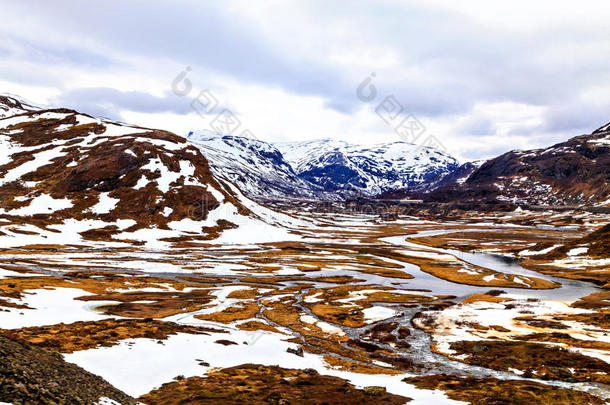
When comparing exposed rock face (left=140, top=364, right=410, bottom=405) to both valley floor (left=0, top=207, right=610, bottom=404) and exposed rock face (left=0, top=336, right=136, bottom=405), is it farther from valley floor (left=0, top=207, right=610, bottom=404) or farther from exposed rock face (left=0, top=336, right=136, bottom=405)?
exposed rock face (left=0, top=336, right=136, bottom=405)

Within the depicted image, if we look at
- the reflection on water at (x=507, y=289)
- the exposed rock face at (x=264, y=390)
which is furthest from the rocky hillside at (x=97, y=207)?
the exposed rock face at (x=264, y=390)

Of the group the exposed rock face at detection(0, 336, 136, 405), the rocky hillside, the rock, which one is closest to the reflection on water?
the rock

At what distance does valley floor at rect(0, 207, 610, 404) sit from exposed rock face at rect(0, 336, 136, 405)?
1.08ft

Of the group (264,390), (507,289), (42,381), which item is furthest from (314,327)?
(507,289)

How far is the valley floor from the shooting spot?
30.7 m

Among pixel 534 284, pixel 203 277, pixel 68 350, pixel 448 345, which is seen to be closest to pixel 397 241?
pixel 534 284

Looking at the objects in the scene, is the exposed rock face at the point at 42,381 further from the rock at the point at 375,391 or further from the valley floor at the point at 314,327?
the rock at the point at 375,391

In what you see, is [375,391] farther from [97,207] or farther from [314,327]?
[97,207]

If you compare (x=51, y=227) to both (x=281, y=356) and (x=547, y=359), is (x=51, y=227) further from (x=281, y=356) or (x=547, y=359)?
(x=547, y=359)

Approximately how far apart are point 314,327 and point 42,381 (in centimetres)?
4167

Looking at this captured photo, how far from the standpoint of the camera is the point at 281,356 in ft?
133

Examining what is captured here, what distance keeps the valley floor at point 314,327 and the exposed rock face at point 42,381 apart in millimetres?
330

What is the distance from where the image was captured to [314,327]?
56.2m

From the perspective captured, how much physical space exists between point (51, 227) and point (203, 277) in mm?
94581
